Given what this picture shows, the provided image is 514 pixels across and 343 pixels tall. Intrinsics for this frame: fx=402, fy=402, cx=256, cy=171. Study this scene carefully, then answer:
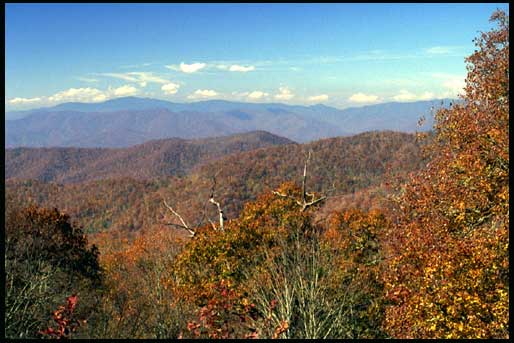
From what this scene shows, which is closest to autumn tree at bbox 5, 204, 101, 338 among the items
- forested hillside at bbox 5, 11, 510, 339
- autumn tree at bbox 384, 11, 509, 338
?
forested hillside at bbox 5, 11, 510, 339

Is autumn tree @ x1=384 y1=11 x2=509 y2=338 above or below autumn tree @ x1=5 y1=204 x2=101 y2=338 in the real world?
above

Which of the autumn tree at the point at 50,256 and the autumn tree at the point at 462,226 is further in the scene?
the autumn tree at the point at 50,256

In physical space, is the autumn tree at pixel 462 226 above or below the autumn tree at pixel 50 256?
above

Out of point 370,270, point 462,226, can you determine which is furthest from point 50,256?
point 462,226

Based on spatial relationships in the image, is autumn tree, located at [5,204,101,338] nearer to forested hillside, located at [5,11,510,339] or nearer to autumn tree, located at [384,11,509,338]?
forested hillside, located at [5,11,510,339]

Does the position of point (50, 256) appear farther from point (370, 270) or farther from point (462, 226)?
point (462, 226)

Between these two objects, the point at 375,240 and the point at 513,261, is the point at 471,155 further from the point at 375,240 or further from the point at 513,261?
the point at 375,240

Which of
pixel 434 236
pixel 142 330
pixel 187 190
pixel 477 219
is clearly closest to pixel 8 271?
pixel 142 330

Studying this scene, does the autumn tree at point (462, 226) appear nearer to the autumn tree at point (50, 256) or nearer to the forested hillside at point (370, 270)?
the forested hillside at point (370, 270)

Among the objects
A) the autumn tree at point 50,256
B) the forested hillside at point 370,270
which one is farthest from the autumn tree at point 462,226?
the autumn tree at point 50,256
